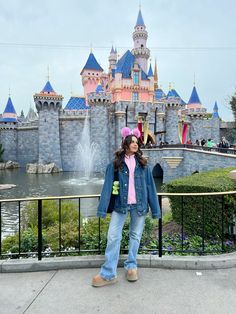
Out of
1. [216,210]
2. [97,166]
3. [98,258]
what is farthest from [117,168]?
[97,166]

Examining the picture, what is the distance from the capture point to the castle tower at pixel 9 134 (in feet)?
129

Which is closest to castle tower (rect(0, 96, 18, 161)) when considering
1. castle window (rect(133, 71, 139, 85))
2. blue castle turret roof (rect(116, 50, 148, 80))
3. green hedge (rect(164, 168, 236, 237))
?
blue castle turret roof (rect(116, 50, 148, 80))

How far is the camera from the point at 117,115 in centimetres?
3453

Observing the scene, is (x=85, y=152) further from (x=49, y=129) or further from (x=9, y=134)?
(x=9, y=134)

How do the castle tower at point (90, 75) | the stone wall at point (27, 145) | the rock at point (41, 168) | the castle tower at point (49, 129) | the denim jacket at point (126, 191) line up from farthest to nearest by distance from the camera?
the castle tower at point (90, 75), the stone wall at point (27, 145), the castle tower at point (49, 129), the rock at point (41, 168), the denim jacket at point (126, 191)

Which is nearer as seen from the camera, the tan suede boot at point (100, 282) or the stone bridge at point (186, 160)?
the tan suede boot at point (100, 282)

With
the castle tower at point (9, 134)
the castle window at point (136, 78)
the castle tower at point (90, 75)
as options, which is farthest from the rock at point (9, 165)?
the castle window at point (136, 78)

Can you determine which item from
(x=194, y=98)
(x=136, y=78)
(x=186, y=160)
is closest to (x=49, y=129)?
(x=136, y=78)

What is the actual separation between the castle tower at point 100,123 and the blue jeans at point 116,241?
29.9 metres

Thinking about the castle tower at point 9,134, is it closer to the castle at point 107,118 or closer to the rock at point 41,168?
the castle at point 107,118

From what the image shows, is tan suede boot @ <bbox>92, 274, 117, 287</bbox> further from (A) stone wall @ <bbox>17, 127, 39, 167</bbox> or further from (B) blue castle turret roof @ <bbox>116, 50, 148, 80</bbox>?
(A) stone wall @ <bbox>17, 127, 39, 167</bbox>

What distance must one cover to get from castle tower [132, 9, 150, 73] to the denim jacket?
40.7 m

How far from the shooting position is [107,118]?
1346 inches

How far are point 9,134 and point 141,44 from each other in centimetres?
2459
